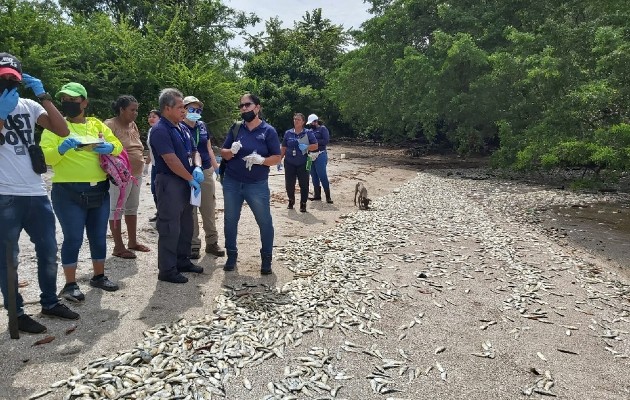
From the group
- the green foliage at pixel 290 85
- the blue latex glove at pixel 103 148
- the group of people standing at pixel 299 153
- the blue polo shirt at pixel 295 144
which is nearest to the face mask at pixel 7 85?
the blue latex glove at pixel 103 148

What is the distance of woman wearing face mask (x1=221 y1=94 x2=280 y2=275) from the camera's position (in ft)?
20.1

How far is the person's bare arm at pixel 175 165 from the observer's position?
219 inches

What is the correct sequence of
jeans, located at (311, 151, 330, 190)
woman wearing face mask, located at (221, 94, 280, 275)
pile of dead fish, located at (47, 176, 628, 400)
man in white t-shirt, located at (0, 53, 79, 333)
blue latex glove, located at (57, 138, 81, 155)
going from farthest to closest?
jeans, located at (311, 151, 330, 190) → woman wearing face mask, located at (221, 94, 280, 275) → blue latex glove, located at (57, 138, 81, 155) → man in white t-shirt, located at (0, 53, 79, 333) → pile of dead fish, located at (47, 176, 628, 400)

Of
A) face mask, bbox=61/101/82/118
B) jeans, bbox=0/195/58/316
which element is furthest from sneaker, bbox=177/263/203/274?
face mask, bbox=61/101/82/118

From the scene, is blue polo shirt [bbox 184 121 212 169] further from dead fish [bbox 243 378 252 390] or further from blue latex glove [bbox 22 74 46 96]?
dead fish [bbox 243 378 252 390]

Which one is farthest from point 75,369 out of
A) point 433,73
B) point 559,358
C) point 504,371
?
point 433,73

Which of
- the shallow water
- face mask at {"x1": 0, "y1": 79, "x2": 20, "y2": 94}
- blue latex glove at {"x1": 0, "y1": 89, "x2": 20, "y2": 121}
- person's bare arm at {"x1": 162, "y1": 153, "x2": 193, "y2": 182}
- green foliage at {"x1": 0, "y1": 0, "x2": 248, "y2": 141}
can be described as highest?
green foliage at {"x1": 0, "y1": 0, "x2": 248, "y2": 141}

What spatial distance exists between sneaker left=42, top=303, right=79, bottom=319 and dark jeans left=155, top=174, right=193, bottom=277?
1.31 m

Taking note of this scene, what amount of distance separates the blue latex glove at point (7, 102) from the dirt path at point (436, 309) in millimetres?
2094

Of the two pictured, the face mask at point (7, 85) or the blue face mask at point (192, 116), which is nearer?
the face mask at point (7, 85)

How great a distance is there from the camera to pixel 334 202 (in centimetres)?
1317

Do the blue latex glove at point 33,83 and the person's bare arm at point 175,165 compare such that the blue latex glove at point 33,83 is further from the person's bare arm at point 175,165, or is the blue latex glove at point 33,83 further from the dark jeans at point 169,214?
the dark jeans at point 169,214

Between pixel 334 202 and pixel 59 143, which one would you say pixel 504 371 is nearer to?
pixel 59 143

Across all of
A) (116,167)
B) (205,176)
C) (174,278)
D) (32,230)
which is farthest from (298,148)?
(32,230)
